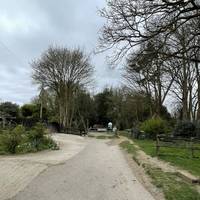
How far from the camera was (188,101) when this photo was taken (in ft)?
148

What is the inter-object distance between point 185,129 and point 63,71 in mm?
21038

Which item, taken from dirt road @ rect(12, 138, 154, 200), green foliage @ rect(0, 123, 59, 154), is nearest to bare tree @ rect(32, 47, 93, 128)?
green foliage @ rect(0, 123, 59, 154)

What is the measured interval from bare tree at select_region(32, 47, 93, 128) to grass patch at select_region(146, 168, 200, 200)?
41.3m

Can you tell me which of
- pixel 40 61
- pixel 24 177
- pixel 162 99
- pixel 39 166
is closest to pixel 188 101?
pixel 162 99

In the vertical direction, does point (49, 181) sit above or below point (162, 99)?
below

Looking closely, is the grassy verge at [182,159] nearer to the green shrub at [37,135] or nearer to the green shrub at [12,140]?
the green shrub at [37,135]

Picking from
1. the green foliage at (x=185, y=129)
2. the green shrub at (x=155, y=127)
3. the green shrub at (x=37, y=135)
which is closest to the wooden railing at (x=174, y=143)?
the green shrub at (x=37, y=135)

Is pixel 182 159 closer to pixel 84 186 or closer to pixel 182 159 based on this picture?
pixel 182 159

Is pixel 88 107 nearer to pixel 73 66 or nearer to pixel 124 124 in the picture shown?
pixel 124 124

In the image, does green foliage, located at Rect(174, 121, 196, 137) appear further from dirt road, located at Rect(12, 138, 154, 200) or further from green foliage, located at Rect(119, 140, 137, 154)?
dirt road, located at Rect(12, 138, 154, 200)

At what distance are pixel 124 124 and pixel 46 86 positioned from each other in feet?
90.4

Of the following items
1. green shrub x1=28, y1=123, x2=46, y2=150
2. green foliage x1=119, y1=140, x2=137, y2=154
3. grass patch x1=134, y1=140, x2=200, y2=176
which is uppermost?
green shrub x1=28, y1=123, x2=46, y2=150

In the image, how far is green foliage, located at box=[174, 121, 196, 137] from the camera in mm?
38844

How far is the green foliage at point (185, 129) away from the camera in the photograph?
38.8 meters
